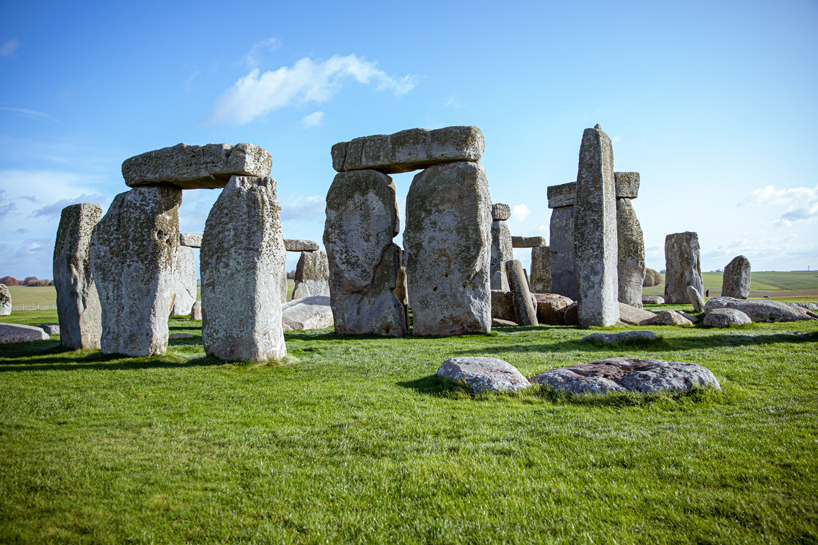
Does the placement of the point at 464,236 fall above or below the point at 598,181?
below

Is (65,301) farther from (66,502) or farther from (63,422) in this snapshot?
(66,502)

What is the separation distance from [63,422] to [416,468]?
3.58 meters

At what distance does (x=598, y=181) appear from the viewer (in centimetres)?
1129

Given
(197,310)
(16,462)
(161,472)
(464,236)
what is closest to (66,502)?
(161,472)

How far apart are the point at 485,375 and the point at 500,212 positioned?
1441 centimetres

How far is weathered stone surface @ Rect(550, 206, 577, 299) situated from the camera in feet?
57.9

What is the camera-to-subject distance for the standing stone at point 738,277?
63.0ft

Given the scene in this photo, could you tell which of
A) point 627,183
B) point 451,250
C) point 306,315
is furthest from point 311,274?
point 627,183

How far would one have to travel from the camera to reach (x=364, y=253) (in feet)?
38.1


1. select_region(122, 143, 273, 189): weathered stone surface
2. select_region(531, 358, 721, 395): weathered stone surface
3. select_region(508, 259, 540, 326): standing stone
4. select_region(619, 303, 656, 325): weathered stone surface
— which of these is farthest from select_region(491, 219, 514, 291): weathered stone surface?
select_region(531, 358, 721, 395): weathered stone surface

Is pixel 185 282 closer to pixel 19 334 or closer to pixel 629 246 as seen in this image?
pixel 19 334

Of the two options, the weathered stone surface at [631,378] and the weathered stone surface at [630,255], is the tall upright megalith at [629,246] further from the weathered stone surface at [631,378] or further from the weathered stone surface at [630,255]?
the weathered stone surface at [631,378]

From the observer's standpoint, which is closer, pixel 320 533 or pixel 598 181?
pixel 320 533

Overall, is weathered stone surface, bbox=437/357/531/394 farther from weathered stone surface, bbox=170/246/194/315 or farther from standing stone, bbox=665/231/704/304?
standing stone, bbox=665/231/704/304
